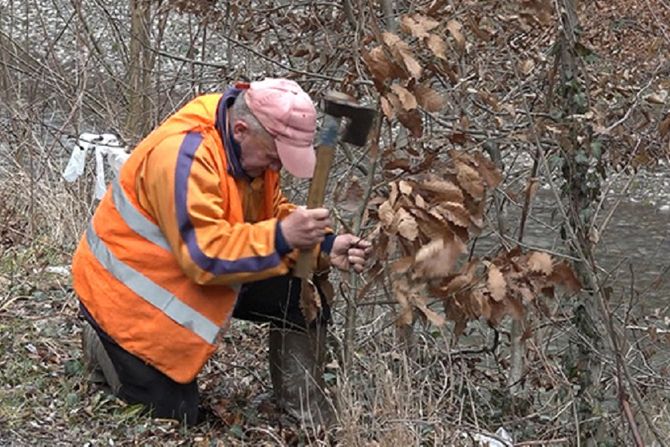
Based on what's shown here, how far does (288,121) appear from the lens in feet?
14.1

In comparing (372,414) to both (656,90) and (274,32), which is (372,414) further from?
(274,32)

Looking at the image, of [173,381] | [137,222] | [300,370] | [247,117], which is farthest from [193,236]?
[300,370]

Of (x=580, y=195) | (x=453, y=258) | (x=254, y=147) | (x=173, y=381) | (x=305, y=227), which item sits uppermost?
(x=254, y=147)

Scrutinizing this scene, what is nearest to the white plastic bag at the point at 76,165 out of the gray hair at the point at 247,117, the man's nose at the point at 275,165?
the man's nose at the point at 275,165

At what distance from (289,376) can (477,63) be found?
5.95 ft

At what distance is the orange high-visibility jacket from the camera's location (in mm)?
4348

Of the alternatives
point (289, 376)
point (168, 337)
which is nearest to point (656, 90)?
point (289, 376)

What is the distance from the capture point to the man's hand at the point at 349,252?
4.50 m

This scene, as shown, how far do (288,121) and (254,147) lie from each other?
0.59 ft

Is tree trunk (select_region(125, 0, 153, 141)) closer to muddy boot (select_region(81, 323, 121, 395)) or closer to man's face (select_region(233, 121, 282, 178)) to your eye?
muddy boot (select_region(81, 323, 121, 395))

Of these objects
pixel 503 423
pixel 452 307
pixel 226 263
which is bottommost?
pixel 503 423

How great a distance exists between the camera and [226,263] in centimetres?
438

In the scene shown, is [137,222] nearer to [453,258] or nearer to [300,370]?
[300,370]

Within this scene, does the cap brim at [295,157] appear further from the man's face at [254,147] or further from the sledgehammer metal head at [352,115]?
the sledgehammer metal head at [352,115]
